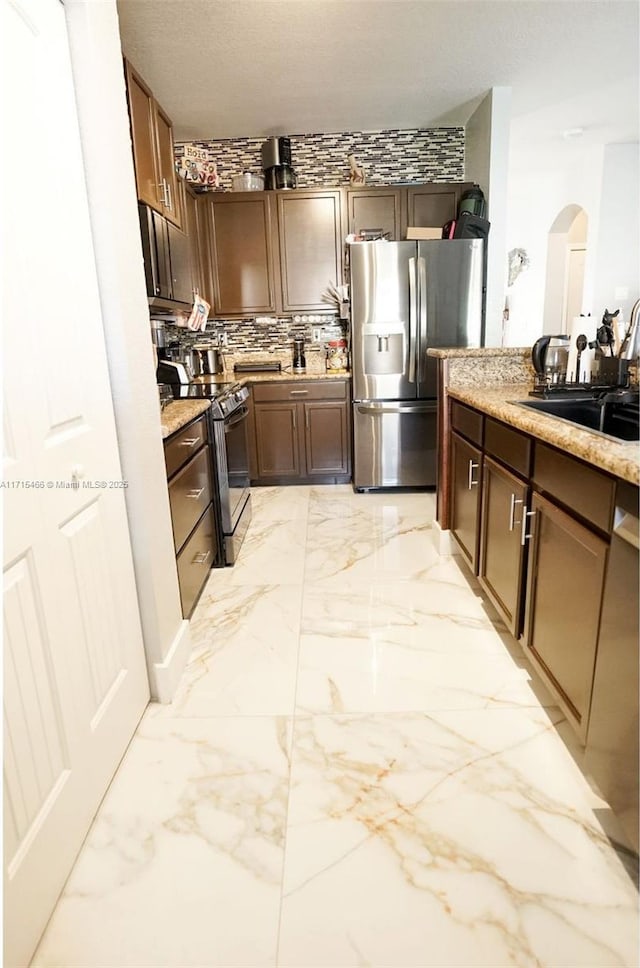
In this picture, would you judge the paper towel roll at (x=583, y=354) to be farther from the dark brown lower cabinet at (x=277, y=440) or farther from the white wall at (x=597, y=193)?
the white wall at (x=597, y=193)

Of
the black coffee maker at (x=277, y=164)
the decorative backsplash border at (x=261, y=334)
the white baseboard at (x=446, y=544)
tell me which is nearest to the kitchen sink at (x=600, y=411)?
the white baseboard at (x=446, y=544)

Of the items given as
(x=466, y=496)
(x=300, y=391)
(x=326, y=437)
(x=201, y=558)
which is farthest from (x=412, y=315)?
(x=201, y=558)

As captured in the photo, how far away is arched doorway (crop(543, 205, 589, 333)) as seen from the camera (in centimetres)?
677

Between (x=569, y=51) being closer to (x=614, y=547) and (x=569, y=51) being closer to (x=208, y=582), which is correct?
(x=614, y=547)

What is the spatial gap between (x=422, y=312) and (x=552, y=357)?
1.44 m

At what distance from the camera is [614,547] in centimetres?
113

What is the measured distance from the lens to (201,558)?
2391 millimetres

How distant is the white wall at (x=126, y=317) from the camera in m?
1.35

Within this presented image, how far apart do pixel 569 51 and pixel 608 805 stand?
3723mm

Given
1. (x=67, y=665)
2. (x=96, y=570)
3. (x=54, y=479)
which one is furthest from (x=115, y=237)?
(x=67, y=665)

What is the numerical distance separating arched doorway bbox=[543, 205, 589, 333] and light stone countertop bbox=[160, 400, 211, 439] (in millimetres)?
5905

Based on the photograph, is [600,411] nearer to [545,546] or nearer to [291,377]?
[545,546]

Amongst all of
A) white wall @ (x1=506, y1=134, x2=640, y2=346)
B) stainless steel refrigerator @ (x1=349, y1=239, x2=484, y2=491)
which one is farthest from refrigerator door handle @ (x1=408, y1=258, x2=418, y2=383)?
white wall @ (x1=506, y1=134, x2=640, y2=346)

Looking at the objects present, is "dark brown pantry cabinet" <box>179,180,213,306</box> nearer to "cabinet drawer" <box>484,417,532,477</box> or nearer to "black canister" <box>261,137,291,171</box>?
"black canister" <box>261,137,291,171</box>
